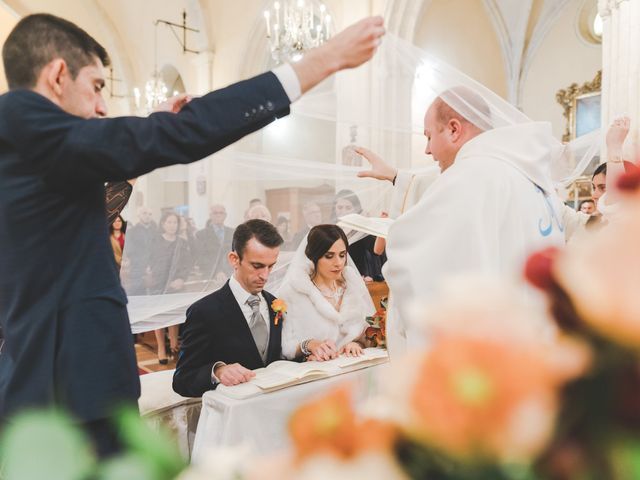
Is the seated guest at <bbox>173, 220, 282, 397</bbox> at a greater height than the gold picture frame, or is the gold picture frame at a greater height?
the gold picture frame

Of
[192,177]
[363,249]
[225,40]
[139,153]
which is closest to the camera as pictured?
[139,153]

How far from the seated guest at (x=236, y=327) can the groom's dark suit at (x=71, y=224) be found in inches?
41.1

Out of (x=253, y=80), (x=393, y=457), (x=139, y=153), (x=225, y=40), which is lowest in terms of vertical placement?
(x=393, y=457)

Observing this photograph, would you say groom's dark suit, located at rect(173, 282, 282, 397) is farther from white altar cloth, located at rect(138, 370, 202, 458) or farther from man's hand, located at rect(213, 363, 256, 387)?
white altar cloth, located at rect(138, 370, 202, 458)

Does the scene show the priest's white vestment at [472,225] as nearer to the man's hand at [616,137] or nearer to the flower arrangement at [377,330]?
the flower arrangement at [377,330]

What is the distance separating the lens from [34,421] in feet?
1.24

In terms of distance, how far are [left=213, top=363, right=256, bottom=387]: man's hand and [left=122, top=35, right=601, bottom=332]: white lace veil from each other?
0.85 metres

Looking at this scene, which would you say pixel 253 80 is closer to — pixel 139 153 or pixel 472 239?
pixel 139 153

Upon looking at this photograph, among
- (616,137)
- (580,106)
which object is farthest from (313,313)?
(580,106)

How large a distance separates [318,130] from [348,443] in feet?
10.7

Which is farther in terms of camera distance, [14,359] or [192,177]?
[192,177]

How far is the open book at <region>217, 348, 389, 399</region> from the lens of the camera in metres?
2.13

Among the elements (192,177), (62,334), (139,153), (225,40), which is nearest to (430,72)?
(192,177)

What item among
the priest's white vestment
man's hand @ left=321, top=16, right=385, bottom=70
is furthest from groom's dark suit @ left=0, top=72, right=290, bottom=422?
the priest's white vestment
